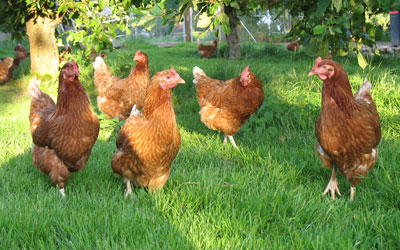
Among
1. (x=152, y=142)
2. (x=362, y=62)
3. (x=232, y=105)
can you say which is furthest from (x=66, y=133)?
(x=362, y=62)

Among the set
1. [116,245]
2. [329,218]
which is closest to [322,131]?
[329,218]

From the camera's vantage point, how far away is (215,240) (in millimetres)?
2270

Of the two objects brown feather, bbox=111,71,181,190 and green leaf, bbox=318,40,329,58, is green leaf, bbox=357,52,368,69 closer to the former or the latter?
green leaf, bbox=318,40,329,58

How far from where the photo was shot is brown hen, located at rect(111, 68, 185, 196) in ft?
9.54

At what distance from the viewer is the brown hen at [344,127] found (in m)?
2.90

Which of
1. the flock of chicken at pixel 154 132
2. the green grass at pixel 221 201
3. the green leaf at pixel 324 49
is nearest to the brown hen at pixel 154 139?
the flock of chicken at pixel 154 132

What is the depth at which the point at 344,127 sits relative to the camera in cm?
290

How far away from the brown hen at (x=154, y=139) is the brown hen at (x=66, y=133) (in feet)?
1.24

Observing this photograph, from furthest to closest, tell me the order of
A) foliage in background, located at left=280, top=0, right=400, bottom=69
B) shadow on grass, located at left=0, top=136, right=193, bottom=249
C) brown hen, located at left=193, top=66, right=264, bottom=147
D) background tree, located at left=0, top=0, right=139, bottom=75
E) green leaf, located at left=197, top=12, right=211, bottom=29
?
1. background tree, located at left=0, top=0, right=139, bottom=75
2. brown hen, located at left=193, top=66, right=264, bottom=147
3. green leaf, located at left=197, top=12, right=211, bottom=29
4. foliage in background, located at left=280, top=0, right=400, bottom=69
5. shadow on grass, located at left=0, top=136, right=193, bottom=249

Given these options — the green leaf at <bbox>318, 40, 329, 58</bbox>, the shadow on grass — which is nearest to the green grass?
the shadow on grass

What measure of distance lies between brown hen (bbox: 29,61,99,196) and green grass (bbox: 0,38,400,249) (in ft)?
0.64

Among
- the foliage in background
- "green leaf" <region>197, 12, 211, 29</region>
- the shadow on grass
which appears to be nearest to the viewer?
the shadow on grass

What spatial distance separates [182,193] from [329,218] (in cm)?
113

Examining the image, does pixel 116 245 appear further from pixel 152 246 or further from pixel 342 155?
pixel 342 155
